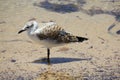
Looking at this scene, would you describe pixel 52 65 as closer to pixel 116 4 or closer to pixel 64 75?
pixel 64 75

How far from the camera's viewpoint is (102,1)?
11.0 m

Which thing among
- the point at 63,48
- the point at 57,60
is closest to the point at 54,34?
the point at 57,60

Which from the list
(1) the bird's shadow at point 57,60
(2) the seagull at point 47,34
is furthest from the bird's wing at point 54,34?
(1) the bird's shadow at point 57,60

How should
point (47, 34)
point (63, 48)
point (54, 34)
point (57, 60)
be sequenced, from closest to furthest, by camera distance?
point (47, 34) → point (54, 34) → point (57, 60) → point (63, 48)

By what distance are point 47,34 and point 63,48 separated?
3.20ft

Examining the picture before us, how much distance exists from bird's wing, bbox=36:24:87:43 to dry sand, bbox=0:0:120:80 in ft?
1.28

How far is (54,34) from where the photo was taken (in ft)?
24.5

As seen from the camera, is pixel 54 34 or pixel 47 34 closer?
pixel 47 34

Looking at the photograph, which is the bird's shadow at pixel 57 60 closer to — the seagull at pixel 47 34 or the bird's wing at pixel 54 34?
the seagull at pixel 47 34

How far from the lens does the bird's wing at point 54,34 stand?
7.29 metres

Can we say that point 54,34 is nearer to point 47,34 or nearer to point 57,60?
point 47,34

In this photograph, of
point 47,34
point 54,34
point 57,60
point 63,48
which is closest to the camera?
point 47,34

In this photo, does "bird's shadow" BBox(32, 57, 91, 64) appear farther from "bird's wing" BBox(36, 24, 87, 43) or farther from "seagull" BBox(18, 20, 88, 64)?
"bird's wing" BBox(36, 24, 87, 43)

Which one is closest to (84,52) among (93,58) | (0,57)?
(93,58)
